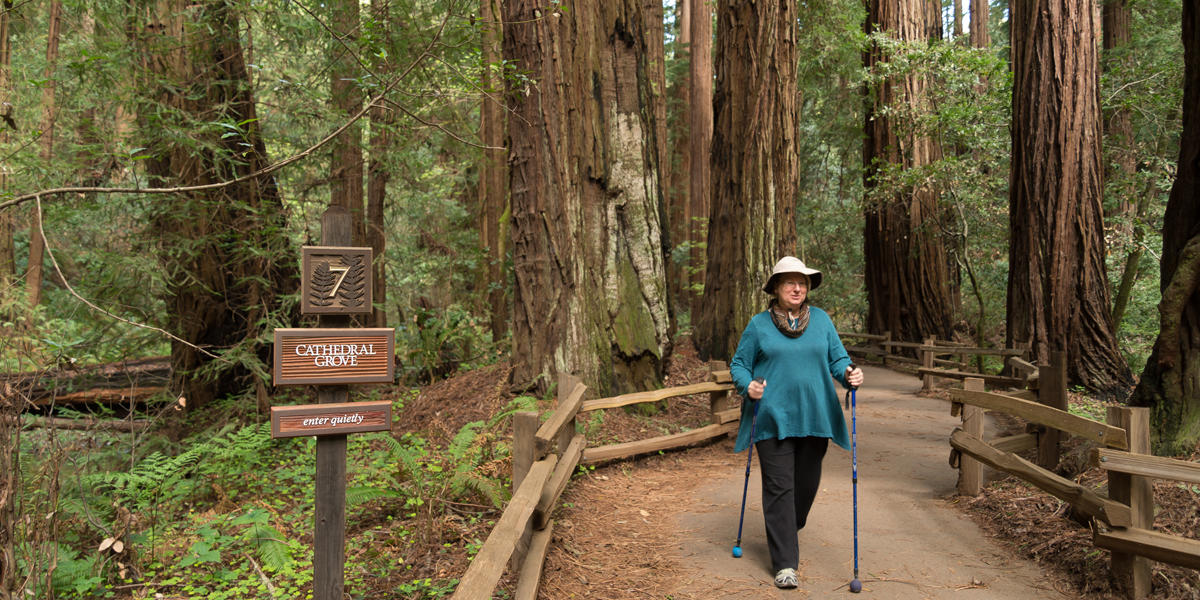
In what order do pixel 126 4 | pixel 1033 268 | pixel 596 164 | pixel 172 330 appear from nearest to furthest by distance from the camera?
pixel 126 4, pixel 596 164, pixel 172 330, pixel 1033 268

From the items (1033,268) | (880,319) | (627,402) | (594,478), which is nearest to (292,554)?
(594,478)

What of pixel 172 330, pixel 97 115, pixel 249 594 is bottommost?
pixel 249 594

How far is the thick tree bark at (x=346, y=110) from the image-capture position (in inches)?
383

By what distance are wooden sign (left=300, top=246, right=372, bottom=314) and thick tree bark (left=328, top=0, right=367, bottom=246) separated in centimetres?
430

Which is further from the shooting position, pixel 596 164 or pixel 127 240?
pixel 596 164

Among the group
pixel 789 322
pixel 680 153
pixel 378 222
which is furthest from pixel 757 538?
pixel 680 153

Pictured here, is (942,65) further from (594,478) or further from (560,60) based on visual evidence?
(594,478)

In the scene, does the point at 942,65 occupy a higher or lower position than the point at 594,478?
higher

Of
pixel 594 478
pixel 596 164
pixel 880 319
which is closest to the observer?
pixel 594 478

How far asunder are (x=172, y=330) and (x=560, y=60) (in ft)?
21.7

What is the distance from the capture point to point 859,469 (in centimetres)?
823

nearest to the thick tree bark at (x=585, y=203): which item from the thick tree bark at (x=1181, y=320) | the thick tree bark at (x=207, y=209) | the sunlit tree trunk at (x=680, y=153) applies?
the thick tree bark at (x=207, y=209)

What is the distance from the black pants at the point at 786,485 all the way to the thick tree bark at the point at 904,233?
46.1 feet

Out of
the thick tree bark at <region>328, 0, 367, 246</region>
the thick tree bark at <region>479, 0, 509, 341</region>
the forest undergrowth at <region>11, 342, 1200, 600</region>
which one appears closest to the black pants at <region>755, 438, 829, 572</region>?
the forest undergrowth at <region>11, 342, 1200, 600</region>
